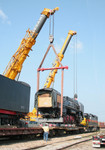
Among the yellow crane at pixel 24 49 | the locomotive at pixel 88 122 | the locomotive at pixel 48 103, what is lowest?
the locomotive at pixel 88 122

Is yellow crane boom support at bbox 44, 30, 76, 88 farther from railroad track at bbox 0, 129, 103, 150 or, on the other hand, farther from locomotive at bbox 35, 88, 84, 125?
railroad track at bbox 0, 129, 103, 150

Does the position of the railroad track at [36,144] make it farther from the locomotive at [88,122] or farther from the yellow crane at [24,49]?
the locomotive at [88,122]

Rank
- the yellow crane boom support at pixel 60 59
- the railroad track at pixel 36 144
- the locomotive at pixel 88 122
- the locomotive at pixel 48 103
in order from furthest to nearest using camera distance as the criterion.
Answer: the yellow crane boom support at pixel 60 59, the locomotive at pixel 88 122, the locomotive at pixel 48 103, the railroad track at pixel 36 144

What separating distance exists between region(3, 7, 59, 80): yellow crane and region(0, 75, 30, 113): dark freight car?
5205 mm

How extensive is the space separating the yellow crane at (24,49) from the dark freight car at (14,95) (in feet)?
17.1

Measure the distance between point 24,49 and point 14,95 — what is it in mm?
9126

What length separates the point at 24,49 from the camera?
2166cm

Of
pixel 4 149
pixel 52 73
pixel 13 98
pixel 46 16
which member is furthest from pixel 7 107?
pixel 52 73

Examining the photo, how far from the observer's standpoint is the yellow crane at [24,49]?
67.4 ft

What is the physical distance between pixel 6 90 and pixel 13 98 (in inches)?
39.4

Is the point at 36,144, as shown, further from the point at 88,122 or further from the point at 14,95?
the point at 88,122

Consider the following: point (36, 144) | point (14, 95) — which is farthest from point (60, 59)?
point (36, 144)

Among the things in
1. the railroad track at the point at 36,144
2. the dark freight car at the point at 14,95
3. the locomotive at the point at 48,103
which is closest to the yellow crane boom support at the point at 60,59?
the locomotive at the point at 48,103

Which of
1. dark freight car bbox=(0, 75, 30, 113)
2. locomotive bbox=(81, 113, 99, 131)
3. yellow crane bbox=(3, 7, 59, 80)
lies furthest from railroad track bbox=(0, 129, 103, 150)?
locomotive bbox=(81, 113, 99, 131)
